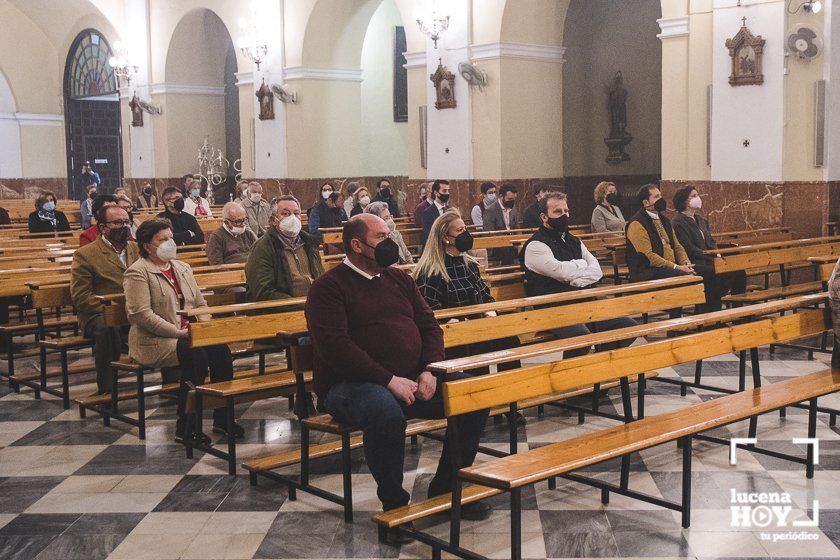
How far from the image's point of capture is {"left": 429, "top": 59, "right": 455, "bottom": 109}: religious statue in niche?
49.3 ft

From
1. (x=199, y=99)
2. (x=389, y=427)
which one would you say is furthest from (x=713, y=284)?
(x=199, y=99)

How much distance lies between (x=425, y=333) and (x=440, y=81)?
11046mm

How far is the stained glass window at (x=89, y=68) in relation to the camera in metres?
25.1

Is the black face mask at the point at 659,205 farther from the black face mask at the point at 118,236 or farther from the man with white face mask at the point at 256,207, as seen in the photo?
the man with white face mask at the point at 256,207

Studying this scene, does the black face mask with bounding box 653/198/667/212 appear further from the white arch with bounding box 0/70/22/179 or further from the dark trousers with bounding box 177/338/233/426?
the white arch with bounding box 0/70/22/179

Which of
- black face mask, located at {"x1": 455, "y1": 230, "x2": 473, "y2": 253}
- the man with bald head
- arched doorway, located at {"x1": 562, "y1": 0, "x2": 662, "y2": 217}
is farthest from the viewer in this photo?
arched doorway, located at {"x1": 562, "y1": 0, "x2": 662, "y2": 217}

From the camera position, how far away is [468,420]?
4391mm

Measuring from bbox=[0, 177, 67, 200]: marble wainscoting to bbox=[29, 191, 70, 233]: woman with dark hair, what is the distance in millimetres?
14132

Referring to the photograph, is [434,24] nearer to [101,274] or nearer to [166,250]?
[101,274]

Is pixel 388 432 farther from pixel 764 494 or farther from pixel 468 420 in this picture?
pixel 764 494

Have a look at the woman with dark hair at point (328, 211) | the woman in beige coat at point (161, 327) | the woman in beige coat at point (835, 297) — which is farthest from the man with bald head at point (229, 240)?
the woman in beige coat at point (835, 297)

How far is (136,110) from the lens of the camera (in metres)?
22.5

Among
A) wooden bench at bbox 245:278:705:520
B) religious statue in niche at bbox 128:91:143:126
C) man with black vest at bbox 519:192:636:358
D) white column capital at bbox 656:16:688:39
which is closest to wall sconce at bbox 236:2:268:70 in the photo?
religious statue in niche at bbox 128:91:143:126

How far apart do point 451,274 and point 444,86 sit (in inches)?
385
